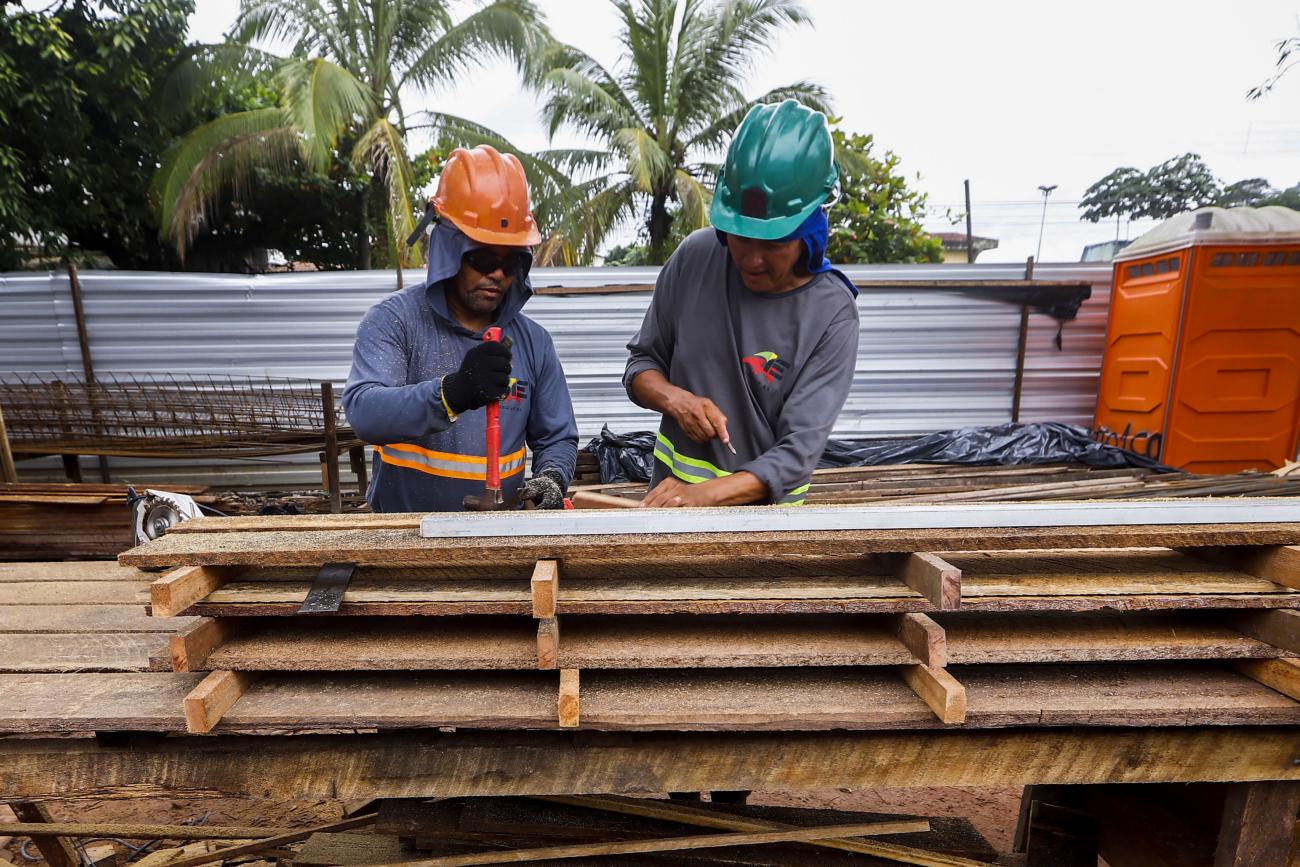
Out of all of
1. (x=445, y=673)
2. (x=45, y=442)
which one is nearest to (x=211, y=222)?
(x=45, y=442)

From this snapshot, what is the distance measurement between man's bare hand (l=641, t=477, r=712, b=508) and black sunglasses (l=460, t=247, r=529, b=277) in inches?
32.9

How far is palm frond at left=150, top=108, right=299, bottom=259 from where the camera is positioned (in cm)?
919

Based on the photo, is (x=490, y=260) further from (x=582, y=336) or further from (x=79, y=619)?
(x=582, y=336)

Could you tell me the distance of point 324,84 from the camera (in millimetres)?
8836

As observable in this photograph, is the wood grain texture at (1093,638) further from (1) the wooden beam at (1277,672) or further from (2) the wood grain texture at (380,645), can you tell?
(2) the wood grain texture at (380,645)

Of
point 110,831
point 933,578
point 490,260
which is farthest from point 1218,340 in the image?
point 110,831

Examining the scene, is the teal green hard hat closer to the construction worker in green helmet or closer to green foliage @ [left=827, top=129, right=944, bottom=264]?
the construction worker in green helmet

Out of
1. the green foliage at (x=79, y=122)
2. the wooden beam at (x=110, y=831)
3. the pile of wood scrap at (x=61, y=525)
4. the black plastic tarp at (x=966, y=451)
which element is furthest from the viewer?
the green foliage at (x=79, y=122)

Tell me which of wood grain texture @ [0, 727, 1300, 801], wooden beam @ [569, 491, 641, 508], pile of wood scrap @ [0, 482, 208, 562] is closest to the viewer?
wood grain texture @ [0, 727, 1300, 801]

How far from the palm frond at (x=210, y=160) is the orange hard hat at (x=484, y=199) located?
931 centimetres

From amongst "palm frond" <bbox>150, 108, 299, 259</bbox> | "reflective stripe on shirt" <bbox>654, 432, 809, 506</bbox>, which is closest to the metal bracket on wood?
"reflective stripe on shirt" <bbox>654, 432, 809, 506</bbox>

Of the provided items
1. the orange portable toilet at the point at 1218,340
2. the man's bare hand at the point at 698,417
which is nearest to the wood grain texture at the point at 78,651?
the man's bare hand at the point at 698,417

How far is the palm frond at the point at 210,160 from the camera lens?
9.19 m

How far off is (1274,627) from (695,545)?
1123 mm
